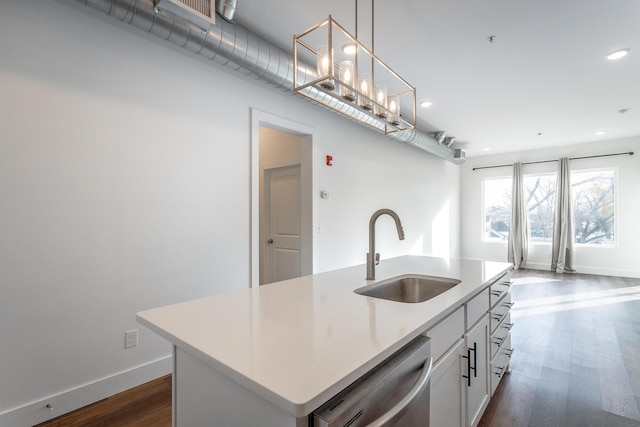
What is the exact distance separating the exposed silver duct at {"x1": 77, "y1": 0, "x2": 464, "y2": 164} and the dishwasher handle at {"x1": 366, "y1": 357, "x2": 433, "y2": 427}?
2.08m

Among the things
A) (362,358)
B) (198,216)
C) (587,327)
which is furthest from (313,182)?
(587,327)

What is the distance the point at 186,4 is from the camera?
163 cm

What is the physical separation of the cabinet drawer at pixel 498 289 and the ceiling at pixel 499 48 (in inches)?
76.5

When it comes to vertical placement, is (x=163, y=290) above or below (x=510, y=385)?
above

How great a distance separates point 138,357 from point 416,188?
16.7ft

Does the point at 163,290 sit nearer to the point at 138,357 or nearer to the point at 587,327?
the point at 138,357

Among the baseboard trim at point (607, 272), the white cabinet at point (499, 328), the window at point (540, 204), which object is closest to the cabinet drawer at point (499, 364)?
the white cabinet at point (499, 328)

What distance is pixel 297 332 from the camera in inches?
39.3

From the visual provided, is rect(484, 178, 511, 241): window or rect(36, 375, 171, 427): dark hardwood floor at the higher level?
rect(484, 178, 511, 241): window

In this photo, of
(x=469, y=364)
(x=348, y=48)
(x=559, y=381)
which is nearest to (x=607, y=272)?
(x=559, y=381)

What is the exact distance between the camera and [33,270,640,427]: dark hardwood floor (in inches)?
75.4

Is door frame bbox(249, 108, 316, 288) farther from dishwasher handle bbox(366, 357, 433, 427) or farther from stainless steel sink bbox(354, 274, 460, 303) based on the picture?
dishwasher handle bbox(366, 357, 433, 427)

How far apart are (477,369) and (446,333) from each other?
25.3 inches

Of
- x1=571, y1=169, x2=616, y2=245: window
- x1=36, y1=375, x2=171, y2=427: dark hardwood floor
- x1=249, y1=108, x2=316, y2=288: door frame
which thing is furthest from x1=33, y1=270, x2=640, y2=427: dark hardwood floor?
x1=571, y1=169, x2=616, y2=245: window
